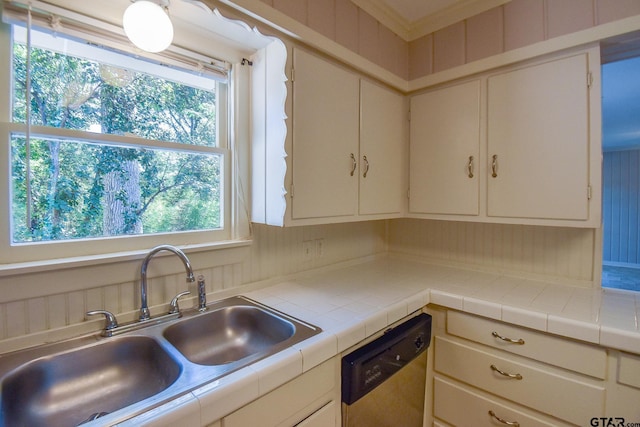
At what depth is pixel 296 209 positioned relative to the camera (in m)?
1.27

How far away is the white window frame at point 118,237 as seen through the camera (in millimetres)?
896

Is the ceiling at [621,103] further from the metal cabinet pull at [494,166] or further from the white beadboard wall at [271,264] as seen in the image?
the white beadboard wall at [271,264]

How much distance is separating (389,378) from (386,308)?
0.86 ft

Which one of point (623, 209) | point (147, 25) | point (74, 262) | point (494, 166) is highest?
point (147, 25)

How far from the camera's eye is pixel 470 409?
1.33 meters

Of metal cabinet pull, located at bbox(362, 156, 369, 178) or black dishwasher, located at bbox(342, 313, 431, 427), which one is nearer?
black dishwasher, located at bbox(342, 313, 431, 427)

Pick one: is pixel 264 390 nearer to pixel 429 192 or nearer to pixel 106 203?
pixel 106 203

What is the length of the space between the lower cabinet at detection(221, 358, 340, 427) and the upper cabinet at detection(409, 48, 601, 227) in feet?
3.81

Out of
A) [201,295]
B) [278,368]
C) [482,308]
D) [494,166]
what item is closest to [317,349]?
[278,368]

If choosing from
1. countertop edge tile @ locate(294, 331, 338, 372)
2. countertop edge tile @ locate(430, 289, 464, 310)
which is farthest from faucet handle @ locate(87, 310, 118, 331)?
countertop edge tile @ locate(430, 289, 464, 310)

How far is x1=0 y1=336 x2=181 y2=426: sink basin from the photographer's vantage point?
762mm

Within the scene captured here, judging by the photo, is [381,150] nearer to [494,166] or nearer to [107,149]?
[494,166]

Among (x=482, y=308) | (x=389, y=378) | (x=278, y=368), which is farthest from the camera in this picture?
(x=482, y=308)

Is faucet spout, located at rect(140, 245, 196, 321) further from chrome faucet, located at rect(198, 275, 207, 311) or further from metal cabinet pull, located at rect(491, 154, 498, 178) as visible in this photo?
metal cabinet pull, located at rect(491, 154, 498, 178)
